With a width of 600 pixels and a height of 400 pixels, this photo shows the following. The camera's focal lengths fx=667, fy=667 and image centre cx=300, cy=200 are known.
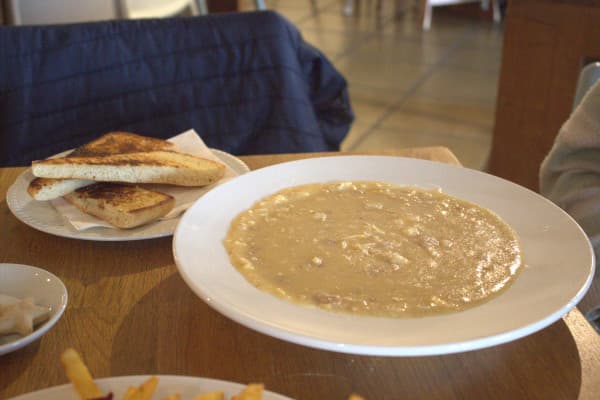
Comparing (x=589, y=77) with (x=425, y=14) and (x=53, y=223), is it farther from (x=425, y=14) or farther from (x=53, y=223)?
(x=425, y=14)

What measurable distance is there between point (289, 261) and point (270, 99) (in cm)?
122

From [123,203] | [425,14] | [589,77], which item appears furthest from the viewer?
[425,14]

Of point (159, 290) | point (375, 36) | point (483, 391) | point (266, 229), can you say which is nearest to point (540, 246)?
point (483, 391)

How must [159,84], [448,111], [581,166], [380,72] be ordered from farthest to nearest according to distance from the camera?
[380,72] → [448,111] → [159,84] → [581,166]

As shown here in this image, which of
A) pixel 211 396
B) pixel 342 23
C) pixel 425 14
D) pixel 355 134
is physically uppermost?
pixel 211 396

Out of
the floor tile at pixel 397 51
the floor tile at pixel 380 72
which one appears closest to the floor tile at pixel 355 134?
the floor tile at pixel 380 72

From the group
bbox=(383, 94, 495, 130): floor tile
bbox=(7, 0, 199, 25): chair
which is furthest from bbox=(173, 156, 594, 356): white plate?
bbox=(383, 94, 495, 130): floor tile

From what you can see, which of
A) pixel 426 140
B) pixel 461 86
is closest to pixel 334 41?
pixel 461 86

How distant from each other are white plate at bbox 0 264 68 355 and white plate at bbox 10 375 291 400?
6.3 inches

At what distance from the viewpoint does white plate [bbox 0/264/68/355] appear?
2.60 feet

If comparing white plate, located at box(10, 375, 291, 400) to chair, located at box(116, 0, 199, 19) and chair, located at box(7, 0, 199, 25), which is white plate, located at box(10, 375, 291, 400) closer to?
chair, located at box(7, 0, 199, 25)

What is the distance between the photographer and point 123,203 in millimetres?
980

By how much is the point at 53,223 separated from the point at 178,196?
199 millimetres

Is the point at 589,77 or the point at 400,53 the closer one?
the point at 589,77
